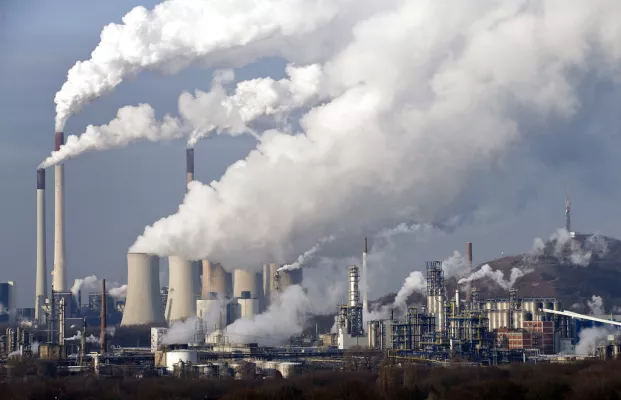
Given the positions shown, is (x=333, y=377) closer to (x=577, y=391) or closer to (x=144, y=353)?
(x=577, y=391)

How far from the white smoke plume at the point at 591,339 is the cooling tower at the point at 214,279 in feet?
88.2

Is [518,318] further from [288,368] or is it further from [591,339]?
[288,368]

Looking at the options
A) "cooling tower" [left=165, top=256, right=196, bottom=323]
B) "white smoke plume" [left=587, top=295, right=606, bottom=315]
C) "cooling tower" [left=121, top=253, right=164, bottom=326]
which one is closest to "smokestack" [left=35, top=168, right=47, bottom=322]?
"cooling tower" [left=121, top=253, right=164, bottom=326]

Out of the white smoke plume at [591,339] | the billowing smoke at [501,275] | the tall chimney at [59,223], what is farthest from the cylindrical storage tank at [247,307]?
the billowing smoke at [501,275]

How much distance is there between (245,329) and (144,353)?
40.6 ft

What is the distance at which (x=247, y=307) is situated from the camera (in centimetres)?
9531

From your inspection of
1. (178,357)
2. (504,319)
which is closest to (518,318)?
(504,319)

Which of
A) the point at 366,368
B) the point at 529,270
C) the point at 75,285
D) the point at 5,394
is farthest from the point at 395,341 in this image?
the point at 529,270

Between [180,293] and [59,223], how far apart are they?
1015 cm

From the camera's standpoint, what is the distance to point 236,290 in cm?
9862

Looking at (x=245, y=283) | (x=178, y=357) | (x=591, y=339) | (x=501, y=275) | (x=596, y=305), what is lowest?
(x=178, y=357)

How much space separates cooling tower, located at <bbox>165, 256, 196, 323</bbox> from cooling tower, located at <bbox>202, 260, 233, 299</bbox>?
3.75 metres

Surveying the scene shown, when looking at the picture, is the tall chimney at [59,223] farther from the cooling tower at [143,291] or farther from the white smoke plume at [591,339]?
the white smoke plume at [591,339]

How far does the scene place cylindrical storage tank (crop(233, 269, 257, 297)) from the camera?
97762mm
